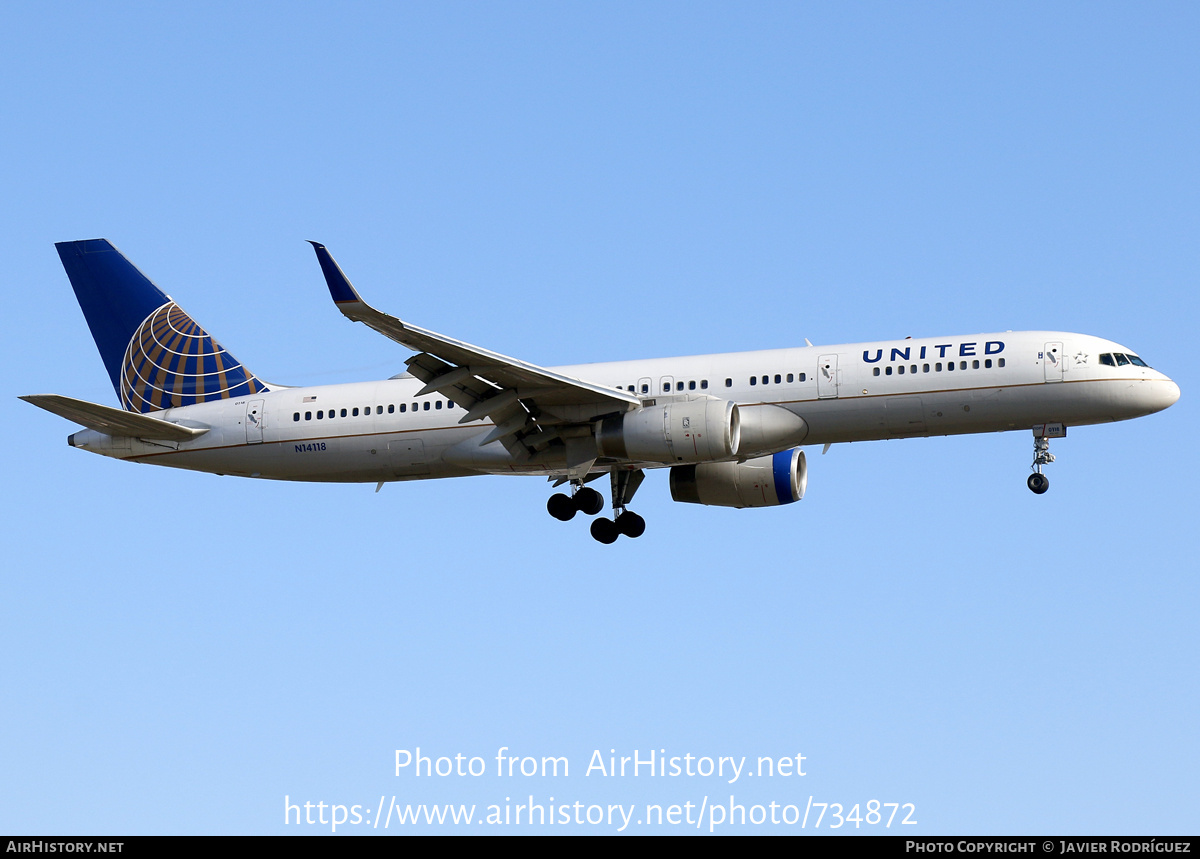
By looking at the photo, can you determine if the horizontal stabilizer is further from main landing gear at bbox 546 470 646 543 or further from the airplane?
main landing gear at bbox 546 470 646 543

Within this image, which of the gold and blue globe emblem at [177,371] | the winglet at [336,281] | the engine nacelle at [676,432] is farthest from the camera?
the gold and blue globe emblem at [177,371]

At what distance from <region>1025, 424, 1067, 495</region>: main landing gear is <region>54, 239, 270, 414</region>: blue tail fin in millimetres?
20191

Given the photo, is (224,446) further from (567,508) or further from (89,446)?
(567,508)

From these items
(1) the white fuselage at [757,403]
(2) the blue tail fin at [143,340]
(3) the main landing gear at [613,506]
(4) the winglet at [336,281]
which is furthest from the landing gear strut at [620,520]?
(4) the winglet at [336,281]

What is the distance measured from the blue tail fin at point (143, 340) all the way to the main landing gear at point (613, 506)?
28.8 ft

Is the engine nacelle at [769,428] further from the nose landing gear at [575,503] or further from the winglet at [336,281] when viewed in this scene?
the winglet at [336,281]

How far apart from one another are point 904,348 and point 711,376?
15.3 feet

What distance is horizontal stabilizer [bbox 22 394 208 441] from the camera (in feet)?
125

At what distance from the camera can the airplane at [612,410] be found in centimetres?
3609

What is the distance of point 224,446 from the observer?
4091 centimetres

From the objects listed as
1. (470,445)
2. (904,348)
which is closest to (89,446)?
(470,445)

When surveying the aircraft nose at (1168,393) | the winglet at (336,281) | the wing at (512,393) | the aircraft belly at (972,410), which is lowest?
the winglet at (336,281)

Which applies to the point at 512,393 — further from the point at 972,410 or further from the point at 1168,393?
the point at 1168,393
